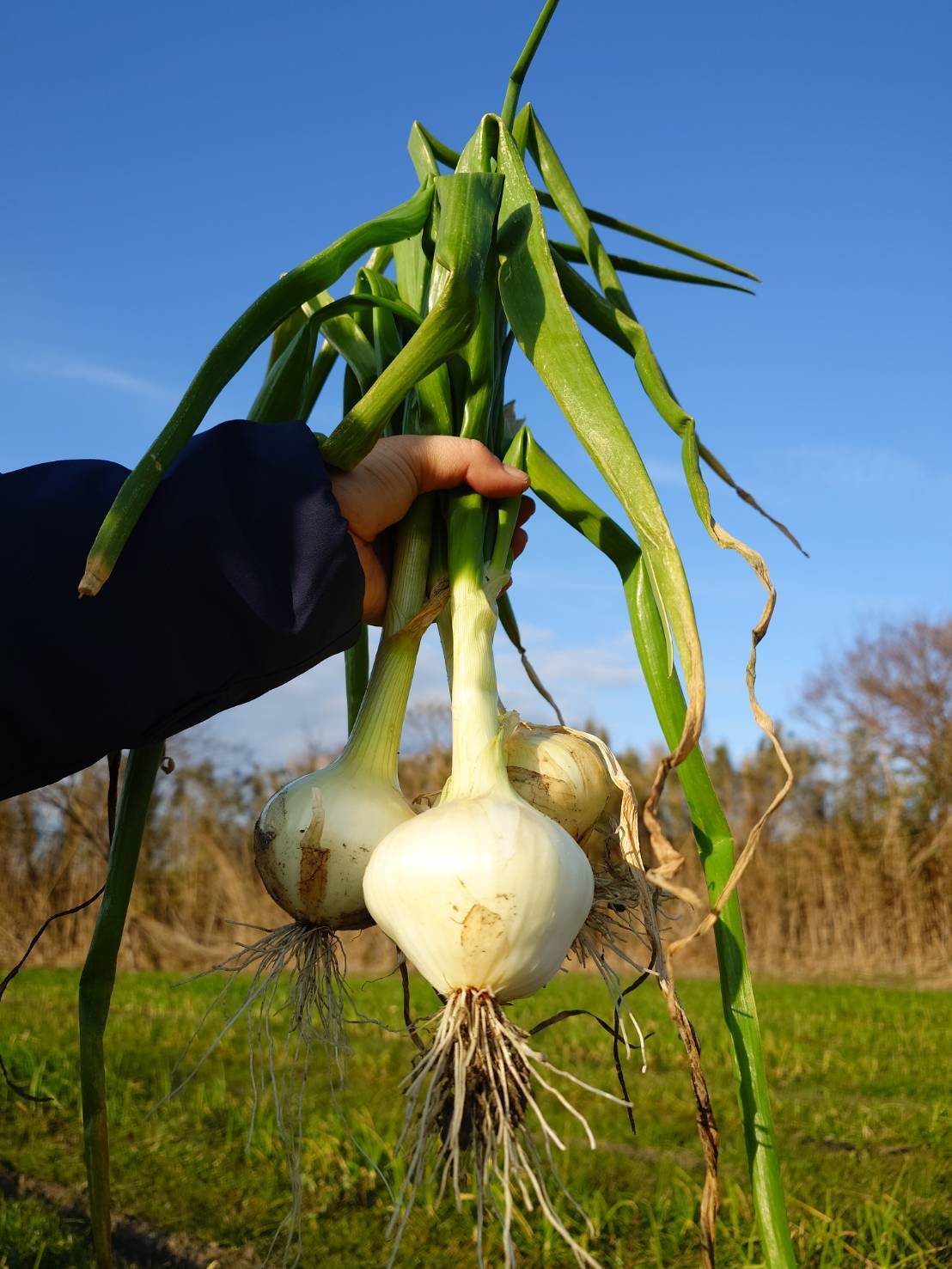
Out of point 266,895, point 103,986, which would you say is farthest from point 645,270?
point 266,895

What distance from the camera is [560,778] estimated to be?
71cm

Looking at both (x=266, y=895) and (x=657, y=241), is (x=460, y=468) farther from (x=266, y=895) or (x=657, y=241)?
(x=266, y=895)

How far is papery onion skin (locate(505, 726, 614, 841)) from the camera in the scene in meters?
0.70

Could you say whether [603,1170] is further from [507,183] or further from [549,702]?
[507,183]

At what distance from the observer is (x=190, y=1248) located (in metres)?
2.21

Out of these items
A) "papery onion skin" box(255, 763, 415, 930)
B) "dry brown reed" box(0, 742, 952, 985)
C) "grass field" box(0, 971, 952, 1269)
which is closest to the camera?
"papery onion skin" box(255, 763, 415, 930)

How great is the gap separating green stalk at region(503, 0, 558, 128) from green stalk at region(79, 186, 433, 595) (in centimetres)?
13

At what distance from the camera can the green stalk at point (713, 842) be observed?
0.59 metres

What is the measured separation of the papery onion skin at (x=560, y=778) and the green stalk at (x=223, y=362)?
31 centimetres

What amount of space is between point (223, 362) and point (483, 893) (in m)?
0.36

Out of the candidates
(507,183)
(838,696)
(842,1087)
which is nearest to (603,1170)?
(842,1087)

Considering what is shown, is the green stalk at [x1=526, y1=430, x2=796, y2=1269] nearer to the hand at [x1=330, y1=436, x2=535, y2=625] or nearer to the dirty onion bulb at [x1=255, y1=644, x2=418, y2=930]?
the hand at [x1=330, y1=436, x2=535, y2=625]

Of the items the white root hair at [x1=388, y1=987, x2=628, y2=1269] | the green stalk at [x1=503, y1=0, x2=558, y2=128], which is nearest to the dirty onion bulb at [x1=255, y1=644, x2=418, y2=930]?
the white root hair at [x1=388, y1=987, x2=628, y2=1269]

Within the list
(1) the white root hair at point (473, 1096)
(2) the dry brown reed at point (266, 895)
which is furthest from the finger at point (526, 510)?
Answer: (2) the dry brown reed at point (266, 895)
